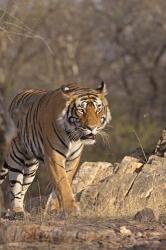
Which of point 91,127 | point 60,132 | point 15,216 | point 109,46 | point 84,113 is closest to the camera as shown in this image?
point 15,216

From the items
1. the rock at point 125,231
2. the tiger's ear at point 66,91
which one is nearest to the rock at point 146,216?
the rock at point 125,231

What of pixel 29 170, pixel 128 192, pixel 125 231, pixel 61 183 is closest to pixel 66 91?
pixel 61 183

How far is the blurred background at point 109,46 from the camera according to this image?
23.5 meters

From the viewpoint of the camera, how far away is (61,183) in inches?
318

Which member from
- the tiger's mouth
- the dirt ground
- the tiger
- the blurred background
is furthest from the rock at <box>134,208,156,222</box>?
the blurred background

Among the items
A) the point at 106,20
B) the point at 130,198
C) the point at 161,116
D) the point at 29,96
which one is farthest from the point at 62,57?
the point at 130,198

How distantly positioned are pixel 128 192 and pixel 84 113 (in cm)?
94

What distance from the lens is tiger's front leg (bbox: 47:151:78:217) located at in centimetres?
782

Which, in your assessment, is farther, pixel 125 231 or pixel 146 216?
pixel 146 216

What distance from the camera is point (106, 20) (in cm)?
2428

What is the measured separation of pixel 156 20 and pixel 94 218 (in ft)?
57.5

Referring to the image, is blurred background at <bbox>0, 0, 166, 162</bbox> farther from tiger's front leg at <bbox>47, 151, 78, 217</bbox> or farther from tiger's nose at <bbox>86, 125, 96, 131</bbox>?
tiger's nose at <bbox>86, 125, 96, 131</bbox>

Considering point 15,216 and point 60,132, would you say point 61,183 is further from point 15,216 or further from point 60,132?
point 15,216

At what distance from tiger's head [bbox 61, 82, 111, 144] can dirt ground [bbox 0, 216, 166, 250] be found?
178 cm
